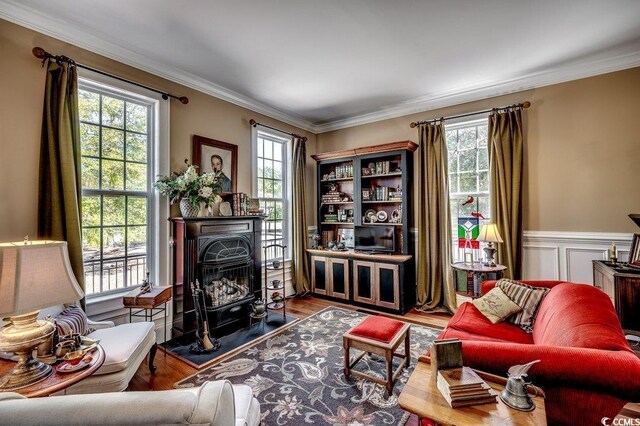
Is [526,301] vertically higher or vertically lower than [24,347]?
lower

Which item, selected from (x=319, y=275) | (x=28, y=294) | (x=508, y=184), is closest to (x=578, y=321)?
(x=508, y=184)

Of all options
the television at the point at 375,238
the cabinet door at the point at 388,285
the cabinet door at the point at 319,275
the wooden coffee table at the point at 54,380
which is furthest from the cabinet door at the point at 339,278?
the wooden coffee table at the point at 54,380

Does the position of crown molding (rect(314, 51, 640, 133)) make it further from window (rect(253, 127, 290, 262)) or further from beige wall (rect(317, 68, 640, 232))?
window (rect(253, 127, 290, 262))

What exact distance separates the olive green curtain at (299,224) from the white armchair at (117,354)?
2520 mm

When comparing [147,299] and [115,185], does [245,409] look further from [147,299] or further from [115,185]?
[115,185]

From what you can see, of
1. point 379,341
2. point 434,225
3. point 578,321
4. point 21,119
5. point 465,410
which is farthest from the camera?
point 434,225

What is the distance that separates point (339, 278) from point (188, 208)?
8.10 ft

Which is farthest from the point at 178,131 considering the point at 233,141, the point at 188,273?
the point at 188,273

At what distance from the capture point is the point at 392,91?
3.95m

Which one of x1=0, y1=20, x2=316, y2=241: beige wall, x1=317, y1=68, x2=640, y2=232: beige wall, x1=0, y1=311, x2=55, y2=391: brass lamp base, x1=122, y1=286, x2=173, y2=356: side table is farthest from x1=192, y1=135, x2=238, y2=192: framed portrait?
x1=317, y1=68, x2=640, y2=232: beige wall

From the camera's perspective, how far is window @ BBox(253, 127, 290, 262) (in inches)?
176

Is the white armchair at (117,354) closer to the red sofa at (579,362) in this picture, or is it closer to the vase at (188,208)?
the vase at (188,208)

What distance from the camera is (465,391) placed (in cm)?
121

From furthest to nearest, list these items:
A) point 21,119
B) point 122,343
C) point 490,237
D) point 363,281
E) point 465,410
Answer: point 363,281, point 490,237, point 21,119, point 122,343, point 465,410
